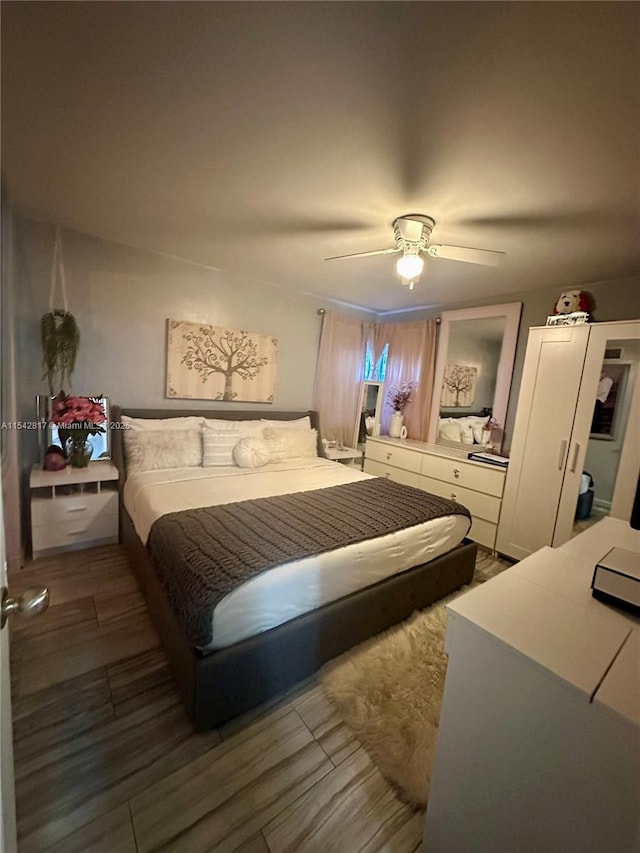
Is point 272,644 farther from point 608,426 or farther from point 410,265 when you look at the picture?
point 608,426

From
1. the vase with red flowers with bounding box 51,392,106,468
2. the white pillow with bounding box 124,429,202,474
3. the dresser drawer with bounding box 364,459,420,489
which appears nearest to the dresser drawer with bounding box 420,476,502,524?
the dresser drawer with bounding box 364,459,420,489

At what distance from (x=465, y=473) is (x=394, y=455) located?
85 cm

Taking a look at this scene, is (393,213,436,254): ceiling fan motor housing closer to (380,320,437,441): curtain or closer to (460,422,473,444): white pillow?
(380,320,437,441): curtain

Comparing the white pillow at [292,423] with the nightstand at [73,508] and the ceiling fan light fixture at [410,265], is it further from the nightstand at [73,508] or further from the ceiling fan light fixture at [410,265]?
the ceiling fan light fixture at [410,265]

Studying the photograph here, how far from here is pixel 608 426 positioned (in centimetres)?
240

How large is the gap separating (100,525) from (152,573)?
43.6 inches

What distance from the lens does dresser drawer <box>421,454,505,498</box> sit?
299cm

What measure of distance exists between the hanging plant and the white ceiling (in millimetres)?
474

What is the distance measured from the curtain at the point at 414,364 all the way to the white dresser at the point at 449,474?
10.7 inches

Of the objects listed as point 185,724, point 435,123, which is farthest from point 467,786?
point 435,123

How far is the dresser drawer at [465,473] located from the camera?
2.99m

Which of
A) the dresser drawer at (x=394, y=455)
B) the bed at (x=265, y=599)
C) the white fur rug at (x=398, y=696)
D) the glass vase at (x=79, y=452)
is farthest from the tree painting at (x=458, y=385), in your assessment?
the glass vase at (x=79, y=452)

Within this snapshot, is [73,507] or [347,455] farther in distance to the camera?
[347,455]

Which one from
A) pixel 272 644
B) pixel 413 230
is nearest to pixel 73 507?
pixel 272 644
